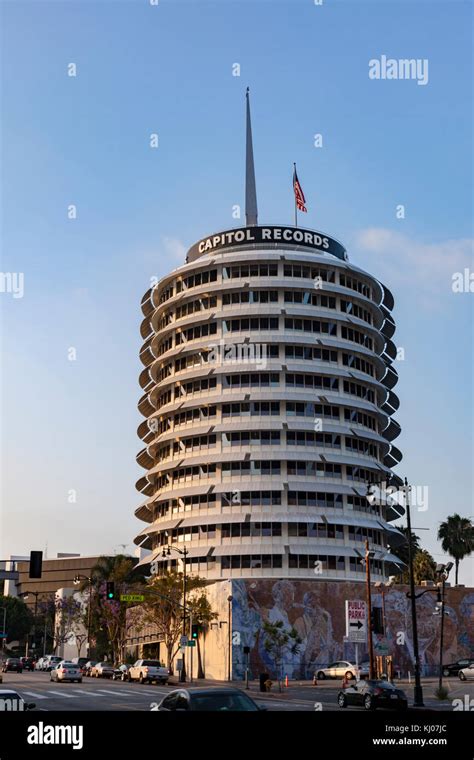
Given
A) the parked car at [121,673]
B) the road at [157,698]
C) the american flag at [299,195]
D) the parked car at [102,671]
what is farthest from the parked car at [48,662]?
the american flag at [299,195]

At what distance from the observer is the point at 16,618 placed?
15650 centimetres

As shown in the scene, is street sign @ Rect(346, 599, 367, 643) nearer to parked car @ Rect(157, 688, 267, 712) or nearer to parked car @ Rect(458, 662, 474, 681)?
parked car @ Rect(458, 662, 474, 681)

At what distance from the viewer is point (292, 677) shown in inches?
2862

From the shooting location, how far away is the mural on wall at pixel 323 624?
73.3 m

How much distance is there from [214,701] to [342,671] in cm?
5101

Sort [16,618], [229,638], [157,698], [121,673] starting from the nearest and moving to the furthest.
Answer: [157,698] < [229,638] < [121,673] < [16,618]

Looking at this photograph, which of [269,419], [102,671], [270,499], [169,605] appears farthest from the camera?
[269,419]

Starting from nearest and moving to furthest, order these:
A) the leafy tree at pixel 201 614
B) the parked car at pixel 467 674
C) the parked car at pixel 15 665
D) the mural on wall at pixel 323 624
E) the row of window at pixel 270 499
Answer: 1. the parked car at pixel 467 674
2. the mural on wall at pixel 323 624
3. the leafy tree at pixel 201 614
4. the row of window at pixel 270 499
5. the parked car at pixel 15 665

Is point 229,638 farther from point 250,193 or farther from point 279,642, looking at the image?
point 250,193

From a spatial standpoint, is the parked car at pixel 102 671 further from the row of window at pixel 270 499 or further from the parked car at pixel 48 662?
the parked car at pixel 48 662

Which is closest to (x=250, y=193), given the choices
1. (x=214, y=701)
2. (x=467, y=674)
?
(x=467, y=674)

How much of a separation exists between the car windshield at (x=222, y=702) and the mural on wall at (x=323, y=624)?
53950 millimetres

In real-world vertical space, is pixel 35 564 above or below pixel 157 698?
above

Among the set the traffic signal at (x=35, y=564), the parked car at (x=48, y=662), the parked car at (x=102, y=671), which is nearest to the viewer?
the traffic signal at (x=35, y=564)
